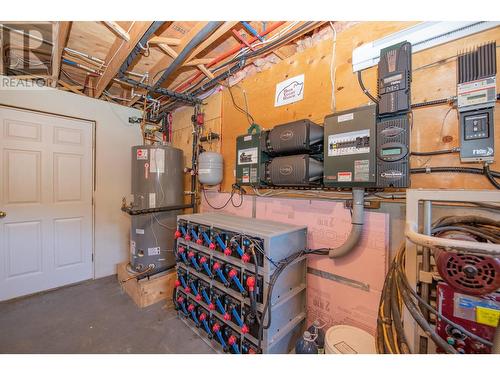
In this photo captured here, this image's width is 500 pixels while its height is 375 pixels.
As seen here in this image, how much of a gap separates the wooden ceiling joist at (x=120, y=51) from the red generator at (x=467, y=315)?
231 centimetres

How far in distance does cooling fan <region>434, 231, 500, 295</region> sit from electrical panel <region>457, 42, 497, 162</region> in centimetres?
70

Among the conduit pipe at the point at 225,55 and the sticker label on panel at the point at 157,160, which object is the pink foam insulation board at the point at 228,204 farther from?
the conduit pipe at the point at 225,55

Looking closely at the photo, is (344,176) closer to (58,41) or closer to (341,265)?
(341,265)

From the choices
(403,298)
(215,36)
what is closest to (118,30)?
(215,36)

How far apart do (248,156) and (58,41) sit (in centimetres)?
189

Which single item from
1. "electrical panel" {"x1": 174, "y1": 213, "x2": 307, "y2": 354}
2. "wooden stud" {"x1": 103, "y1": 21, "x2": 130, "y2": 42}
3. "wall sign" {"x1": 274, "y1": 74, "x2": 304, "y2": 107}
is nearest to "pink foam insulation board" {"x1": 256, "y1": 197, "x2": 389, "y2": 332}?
"electrical panel" {"x1": 174, "y1": 213, "x2": 307, "y2": 354}

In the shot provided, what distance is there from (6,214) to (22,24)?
6.35ft

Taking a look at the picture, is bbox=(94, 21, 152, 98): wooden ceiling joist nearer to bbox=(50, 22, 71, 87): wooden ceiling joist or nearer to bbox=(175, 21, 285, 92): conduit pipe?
bbox=(50, 22, 71, 87): wooden ceiling joist

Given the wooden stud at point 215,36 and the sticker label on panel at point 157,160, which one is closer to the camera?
the wooden stud at point 215,36

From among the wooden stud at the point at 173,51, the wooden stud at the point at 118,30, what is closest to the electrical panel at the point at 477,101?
the wooden stud at the point at 173,51

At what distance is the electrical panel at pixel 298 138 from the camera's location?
1408 millimetres

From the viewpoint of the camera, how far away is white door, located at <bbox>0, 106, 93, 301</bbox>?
2.27 meters

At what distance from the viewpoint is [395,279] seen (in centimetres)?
106
